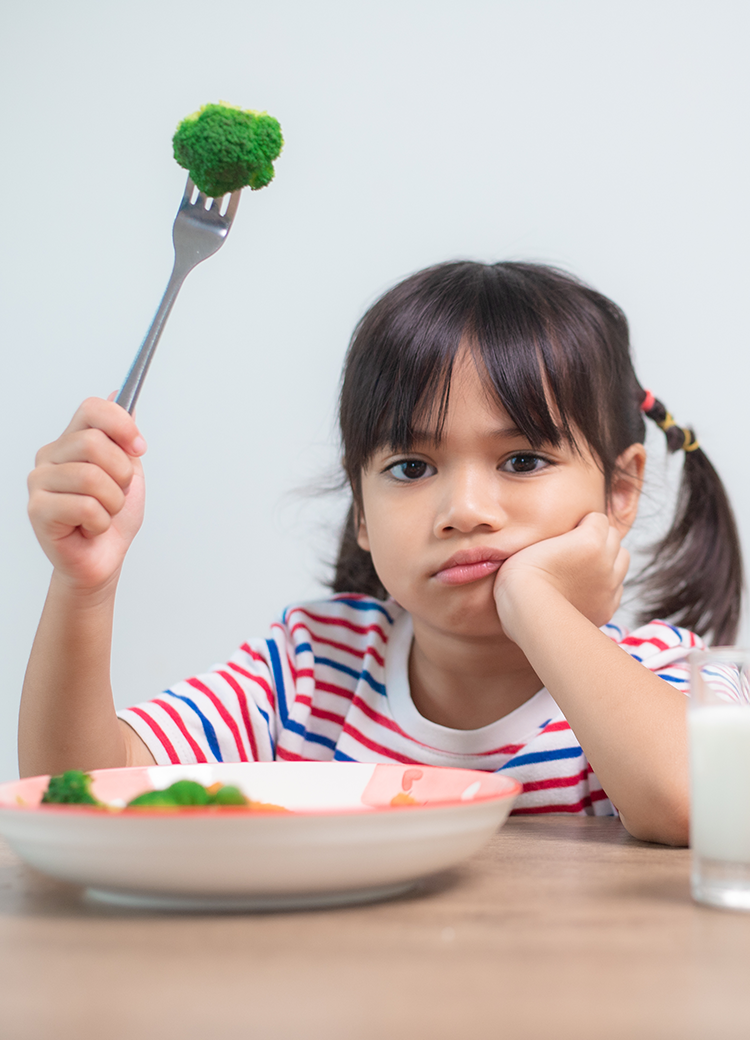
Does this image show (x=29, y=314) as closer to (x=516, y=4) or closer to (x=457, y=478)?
(x=516, y=4)

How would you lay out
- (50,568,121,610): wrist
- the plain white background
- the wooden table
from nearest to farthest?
the wooden table < (50,568,121,610): wrist < the plain white background

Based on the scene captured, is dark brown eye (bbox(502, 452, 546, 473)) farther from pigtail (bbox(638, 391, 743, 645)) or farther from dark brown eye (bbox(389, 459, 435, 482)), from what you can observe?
pigtail (bbox(638, 391, 743, 645))

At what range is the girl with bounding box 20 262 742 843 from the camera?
0.72m

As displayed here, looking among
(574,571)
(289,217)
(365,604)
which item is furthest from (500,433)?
(289,217)

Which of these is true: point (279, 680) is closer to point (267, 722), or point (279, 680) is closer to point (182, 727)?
point (267, 722)

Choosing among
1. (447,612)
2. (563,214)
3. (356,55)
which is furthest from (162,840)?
(356,55)

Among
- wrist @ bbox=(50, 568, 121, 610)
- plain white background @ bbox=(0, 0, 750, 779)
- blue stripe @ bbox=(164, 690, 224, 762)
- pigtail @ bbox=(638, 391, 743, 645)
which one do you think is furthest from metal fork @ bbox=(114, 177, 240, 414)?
plain white background @ bbox=(0, 0, 750, 779)

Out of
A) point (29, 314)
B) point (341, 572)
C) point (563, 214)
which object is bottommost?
point (341, 572)

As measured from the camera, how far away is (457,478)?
0.97 meters

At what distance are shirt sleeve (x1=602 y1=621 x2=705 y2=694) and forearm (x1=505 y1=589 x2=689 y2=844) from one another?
21cm

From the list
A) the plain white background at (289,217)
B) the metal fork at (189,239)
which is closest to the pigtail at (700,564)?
the plain white background at (289,217)

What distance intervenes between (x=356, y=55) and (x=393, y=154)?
0.23 m

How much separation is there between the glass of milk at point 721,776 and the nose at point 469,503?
47 centimetres

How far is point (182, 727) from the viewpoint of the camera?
1.01 meters
